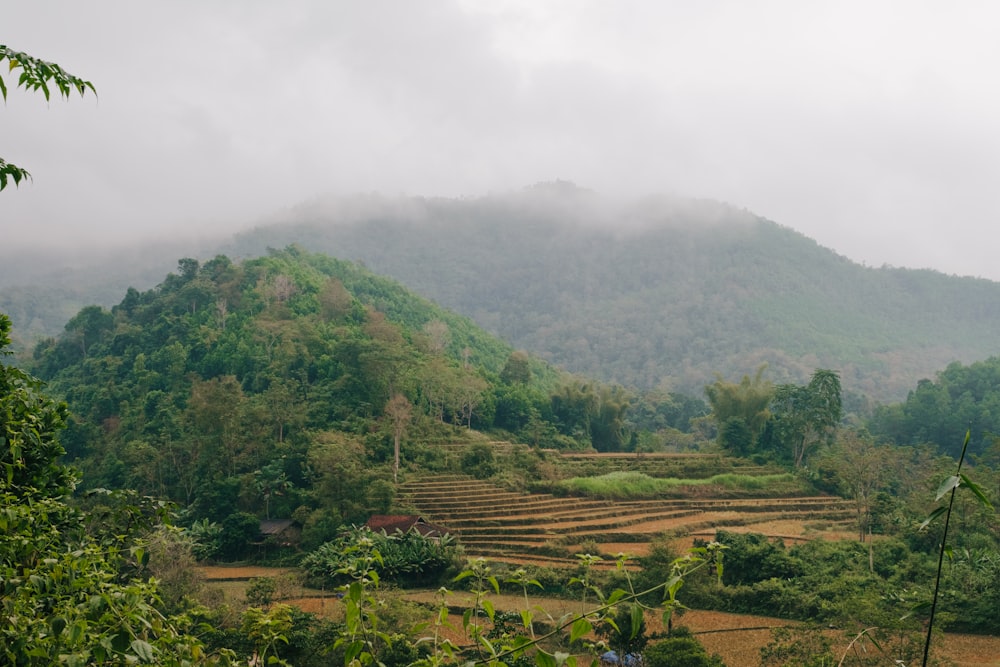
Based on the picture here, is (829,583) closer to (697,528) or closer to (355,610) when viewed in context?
Answer: (697,528)

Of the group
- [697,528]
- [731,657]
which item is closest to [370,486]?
[697,528]

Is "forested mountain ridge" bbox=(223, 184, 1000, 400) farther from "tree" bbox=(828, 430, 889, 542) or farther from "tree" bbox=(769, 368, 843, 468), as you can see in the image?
"tree" bbox=(828, 430, 889, 542)

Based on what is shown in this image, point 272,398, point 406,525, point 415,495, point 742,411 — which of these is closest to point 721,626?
point 406,525

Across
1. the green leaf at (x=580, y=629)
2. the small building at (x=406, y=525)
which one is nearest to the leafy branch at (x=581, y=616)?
the green leaf at (x=580, y=629)

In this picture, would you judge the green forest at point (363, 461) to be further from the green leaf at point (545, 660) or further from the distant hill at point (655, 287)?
the distant hill at point (655, 287)

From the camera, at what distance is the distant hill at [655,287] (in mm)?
→ 89375

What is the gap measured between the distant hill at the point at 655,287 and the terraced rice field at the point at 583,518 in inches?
2089

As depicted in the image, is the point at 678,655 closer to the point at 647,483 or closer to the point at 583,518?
the point at 583,518

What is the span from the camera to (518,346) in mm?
100562

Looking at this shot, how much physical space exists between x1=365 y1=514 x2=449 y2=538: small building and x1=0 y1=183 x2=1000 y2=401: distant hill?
6212 centimetres

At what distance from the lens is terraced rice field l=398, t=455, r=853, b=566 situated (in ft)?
76.9

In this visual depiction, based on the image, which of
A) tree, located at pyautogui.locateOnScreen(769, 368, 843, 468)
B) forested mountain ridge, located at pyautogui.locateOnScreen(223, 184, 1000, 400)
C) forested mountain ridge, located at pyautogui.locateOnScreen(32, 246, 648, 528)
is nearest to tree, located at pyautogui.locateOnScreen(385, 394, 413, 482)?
forested mountain ridge, located at pyautogui.locateOnScreen(32, 246, 648, 528)

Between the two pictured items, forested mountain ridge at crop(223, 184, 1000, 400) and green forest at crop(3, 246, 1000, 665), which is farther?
forested mountain ridge at crop(223, 184, 1000, 400)

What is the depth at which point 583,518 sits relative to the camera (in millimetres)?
26031
